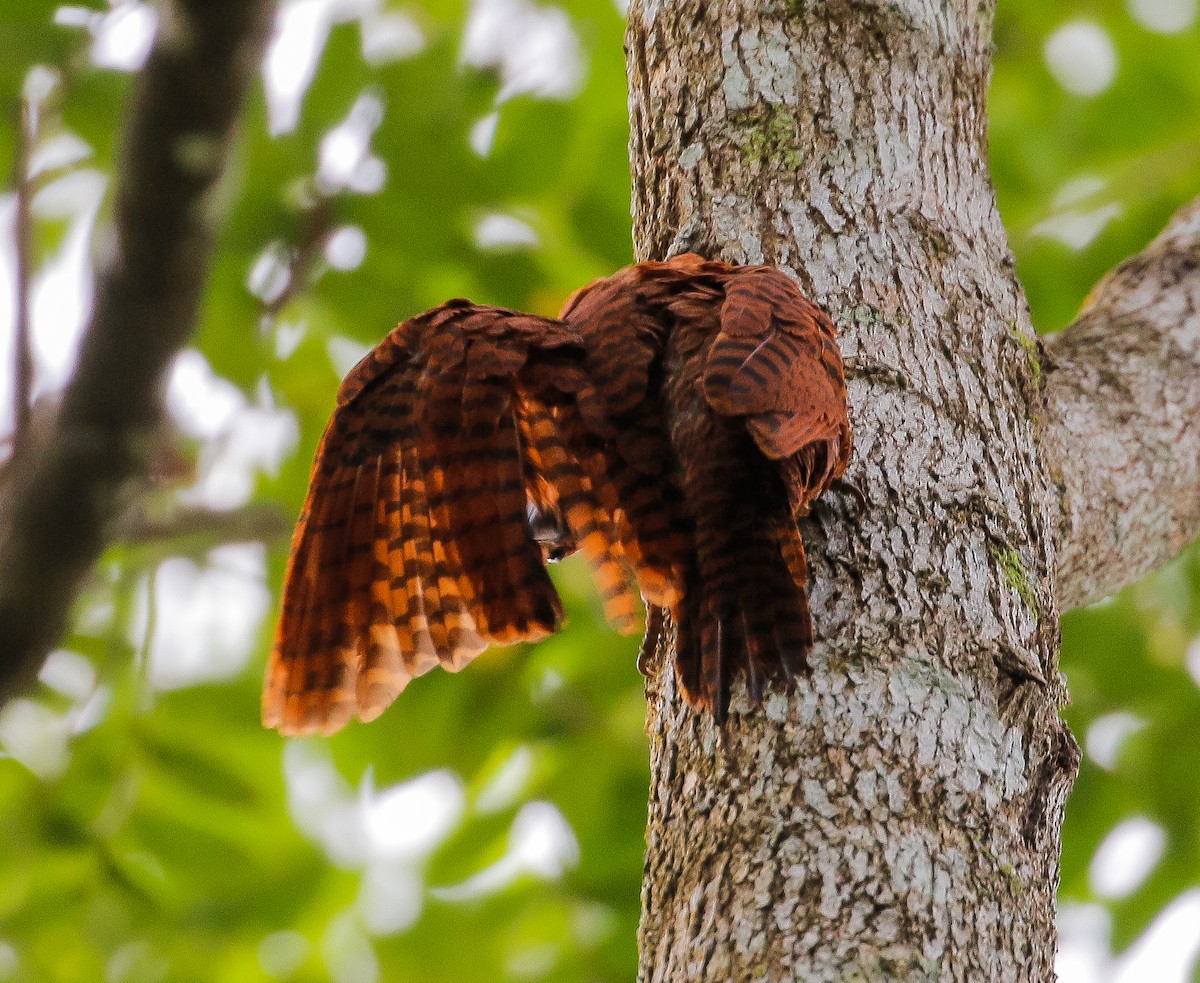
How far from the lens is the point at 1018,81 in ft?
13.4

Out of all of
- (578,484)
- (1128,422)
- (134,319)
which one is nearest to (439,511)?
(578,484)

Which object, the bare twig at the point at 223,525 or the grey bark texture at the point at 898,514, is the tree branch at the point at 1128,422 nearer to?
the grey bark texture at the point at 898,514

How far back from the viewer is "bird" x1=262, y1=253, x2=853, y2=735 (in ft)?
5.84

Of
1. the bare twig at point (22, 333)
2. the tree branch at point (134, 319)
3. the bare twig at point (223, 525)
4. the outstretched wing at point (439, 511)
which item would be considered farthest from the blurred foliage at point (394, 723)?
the outstretched wing at point (439, 511)

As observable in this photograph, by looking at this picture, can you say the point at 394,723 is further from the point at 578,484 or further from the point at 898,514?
the point at 898,514

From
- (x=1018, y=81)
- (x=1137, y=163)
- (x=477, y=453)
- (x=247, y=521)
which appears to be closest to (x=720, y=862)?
(x=477, y=453)

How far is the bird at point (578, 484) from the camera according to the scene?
1.78 m

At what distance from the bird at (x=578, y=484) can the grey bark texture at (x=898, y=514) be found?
0.37 feet

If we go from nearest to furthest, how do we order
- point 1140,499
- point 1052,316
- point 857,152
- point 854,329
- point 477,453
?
point 477,453 < point 854,329 < point 857,152 < point 1140,499 < point 1052,316

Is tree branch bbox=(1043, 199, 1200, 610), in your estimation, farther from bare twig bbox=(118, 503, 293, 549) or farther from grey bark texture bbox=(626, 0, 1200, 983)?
bare twig bbox=(118, 503, 293, 549)

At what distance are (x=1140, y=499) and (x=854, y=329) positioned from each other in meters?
0.95

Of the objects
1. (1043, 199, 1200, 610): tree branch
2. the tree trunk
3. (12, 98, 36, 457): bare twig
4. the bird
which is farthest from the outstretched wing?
(1043, 199, 1200, 610): tree branch

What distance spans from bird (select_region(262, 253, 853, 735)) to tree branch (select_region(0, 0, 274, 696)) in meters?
0.33

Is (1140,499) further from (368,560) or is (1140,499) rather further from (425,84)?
(425,84)
